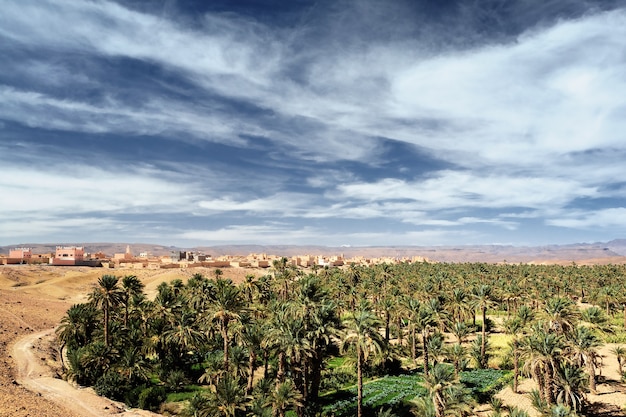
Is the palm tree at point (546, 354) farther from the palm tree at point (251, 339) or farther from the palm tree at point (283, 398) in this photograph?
the palm tree at point (251, 339)

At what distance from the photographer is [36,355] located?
170 feet

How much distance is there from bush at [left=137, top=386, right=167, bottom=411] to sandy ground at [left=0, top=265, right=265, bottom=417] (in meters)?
1.89

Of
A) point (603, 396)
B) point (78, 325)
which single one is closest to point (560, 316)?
point (603, 396)

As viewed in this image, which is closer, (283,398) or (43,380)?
(283,398)

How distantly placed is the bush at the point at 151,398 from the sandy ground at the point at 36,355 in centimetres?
189

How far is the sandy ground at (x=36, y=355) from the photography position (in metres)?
36.0

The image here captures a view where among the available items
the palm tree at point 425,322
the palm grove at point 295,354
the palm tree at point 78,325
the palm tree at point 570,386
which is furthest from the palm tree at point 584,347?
the palm tree at point 78,325

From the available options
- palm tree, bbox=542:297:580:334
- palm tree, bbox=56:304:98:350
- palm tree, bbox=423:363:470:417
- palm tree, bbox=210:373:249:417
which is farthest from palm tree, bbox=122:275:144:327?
palm tree, bbox=542:297:580:334

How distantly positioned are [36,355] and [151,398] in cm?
2047

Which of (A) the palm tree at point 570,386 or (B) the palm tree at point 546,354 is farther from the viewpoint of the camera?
(B) the palm tree at point 546,354

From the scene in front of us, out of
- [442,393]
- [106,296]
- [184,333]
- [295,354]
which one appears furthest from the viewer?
[106,296]

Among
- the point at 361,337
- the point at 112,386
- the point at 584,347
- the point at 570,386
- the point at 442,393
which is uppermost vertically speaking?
the point at 361,337

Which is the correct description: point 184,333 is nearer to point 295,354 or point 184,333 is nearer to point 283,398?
point 295,354

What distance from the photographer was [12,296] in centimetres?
8181
